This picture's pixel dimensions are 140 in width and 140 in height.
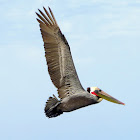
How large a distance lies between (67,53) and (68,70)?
0.48 meters

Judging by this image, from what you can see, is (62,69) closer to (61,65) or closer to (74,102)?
(61,65)

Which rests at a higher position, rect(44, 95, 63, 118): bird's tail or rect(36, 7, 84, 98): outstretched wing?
rect(36, 7, 84, 98): outstretched wing

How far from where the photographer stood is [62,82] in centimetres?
1609

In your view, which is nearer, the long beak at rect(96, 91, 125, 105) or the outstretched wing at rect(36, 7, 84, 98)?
the outstretched wing at rect(36, 7, 84, 98)

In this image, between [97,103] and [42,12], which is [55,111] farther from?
[42,12]

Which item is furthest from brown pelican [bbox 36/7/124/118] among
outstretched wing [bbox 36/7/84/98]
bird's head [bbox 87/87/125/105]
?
bird's head [bbox 87/87/125/105]

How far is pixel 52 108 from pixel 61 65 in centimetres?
129

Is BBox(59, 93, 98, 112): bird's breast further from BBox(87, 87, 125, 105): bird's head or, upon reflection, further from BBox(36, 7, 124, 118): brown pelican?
BBox(87, 87, 125, 105): bird's head

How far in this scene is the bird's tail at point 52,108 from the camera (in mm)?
16375

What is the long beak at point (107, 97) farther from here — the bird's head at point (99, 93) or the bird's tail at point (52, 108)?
the bird's tail at point (52, 108)

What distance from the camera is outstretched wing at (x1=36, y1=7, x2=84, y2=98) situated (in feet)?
52.6

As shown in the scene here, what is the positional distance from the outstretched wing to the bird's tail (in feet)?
1.11

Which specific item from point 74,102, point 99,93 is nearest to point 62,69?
point 74,102

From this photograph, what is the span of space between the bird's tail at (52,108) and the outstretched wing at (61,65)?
337 millimetres
